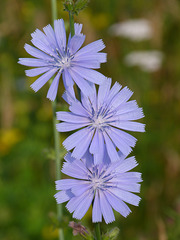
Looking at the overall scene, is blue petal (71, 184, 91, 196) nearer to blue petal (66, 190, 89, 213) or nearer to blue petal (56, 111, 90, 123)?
blue petal (66, 190, 89, 213)

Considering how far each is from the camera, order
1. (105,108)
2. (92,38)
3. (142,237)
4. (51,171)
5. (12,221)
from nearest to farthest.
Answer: (105,108) < (142,237) < (12,221) < (51,171) < (92,38)

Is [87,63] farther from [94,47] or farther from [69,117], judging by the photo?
[69,117]

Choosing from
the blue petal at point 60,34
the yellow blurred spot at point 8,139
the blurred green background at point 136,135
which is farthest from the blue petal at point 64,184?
the yellow blurred spot at point 8,139

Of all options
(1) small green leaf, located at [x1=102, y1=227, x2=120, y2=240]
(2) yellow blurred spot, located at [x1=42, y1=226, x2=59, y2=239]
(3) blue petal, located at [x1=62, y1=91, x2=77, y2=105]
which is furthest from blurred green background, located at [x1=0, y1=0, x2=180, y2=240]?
(3) blue petal, located at [x1=62, y1=91, x2=77, y2=105]

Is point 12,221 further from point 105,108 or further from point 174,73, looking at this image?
point 174,73

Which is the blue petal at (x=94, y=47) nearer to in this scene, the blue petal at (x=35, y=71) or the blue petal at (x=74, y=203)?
the blue petal at (x=35, y=71)

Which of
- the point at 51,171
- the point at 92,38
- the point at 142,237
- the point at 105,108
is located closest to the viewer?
the point at 105,108

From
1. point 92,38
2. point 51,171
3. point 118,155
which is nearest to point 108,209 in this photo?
point 118,155

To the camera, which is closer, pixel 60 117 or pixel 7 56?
pixel 60 117
